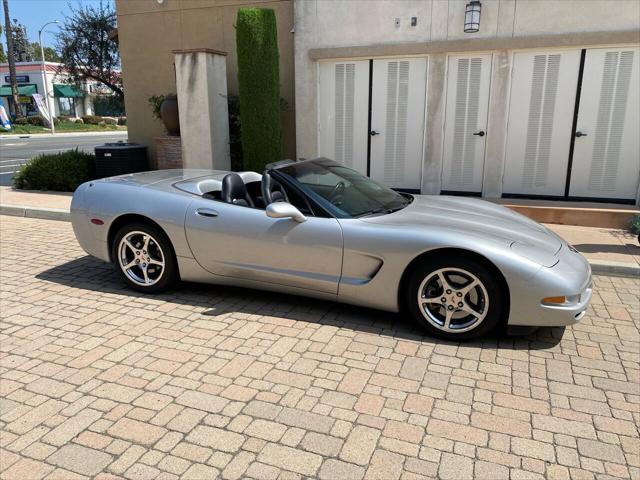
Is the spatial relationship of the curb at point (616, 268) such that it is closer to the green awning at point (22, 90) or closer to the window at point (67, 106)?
the green awning at point (22, 90)

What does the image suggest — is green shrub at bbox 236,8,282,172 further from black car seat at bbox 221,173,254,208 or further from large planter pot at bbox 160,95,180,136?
black car seat at bbox 221,173,254,208

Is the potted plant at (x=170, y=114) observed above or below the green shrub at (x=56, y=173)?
above

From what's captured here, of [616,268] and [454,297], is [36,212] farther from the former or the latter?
[616,268]

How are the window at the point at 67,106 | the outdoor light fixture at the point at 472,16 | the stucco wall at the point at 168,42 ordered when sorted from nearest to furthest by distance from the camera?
the outdoor light fixture at the point at 472,16 → the stucco wall at the point at 168,42 → the window at the point at 67,106

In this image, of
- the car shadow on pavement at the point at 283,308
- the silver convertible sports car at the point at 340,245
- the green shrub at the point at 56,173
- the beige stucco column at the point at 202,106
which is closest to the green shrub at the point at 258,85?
the beige stucco column at the point at 202,106

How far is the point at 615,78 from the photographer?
8.15 meters

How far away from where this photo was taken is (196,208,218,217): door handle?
14.9 feet

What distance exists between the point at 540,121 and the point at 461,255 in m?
5.89

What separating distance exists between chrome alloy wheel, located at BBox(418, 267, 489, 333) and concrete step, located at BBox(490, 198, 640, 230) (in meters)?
4.57

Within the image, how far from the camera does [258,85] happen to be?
8820 mm

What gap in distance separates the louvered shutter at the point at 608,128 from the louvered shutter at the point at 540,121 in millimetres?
207

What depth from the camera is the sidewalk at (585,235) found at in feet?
18.8

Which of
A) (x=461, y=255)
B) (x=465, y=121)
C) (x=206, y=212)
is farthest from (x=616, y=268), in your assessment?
(x=206, y=212)

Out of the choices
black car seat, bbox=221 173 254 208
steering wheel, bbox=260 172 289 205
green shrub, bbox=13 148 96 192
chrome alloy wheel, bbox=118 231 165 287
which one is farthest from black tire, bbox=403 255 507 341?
green shrub, bbox=13 148 96 192
